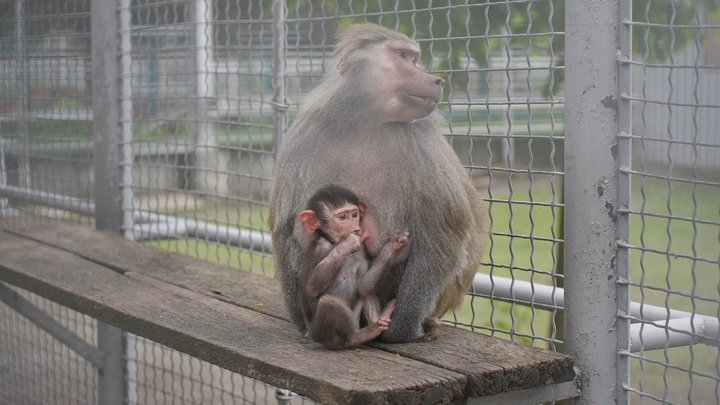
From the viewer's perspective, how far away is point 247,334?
3.29m

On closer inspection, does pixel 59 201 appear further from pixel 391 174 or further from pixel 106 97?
pixel 391 174

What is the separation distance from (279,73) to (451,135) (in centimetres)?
104

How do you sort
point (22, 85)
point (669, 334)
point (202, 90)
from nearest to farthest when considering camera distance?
1. point (669, 334)
2. point (202, 90)
3. point (22, 85)

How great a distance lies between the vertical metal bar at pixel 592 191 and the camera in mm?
2922

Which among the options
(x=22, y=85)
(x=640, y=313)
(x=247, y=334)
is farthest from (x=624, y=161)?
(x=22, y=85)

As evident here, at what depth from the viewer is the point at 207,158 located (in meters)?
4.95

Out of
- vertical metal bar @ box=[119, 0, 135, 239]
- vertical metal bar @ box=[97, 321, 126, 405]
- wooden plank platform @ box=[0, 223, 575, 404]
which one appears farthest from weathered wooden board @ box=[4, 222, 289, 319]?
vertical metal bar @ box=[97, 321, 126, 405]

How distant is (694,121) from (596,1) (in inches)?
21.1

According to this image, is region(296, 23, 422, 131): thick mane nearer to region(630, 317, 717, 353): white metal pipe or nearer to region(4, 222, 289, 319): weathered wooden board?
region(4, 222, 289, 319): weathered wooden board

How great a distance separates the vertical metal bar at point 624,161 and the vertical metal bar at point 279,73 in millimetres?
1659

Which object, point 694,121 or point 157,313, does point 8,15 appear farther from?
point 694,121

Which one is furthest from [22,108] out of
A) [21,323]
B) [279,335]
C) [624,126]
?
[624,126]

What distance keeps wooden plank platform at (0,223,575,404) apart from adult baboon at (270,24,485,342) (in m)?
0.19

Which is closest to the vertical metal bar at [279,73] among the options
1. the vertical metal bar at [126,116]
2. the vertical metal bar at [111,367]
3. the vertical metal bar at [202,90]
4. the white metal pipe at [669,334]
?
the vertical metal bar at [202,90]
